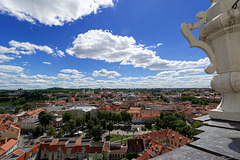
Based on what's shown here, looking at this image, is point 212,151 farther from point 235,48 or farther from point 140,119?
point 140,119

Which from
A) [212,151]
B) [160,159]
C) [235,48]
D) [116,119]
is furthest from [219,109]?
[116,119]

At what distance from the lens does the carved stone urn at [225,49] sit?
8.95ft

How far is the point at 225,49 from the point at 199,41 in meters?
0.58

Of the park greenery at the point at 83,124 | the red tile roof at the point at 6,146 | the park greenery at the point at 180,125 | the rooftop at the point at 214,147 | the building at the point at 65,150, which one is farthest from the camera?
the park greenery at the point at 83,124

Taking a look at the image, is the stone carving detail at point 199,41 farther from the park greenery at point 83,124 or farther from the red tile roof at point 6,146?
the red tile roof at point 6,146

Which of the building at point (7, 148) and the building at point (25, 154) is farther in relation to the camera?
the building at point (7, 148)

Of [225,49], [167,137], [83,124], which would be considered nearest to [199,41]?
[225,49]

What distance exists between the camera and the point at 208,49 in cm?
324

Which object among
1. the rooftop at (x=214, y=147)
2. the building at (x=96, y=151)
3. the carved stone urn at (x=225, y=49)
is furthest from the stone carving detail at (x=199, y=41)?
the building at (x=96, y=151)

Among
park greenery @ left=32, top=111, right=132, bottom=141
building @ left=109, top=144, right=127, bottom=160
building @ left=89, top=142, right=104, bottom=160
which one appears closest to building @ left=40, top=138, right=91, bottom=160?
building @ left=89, top=142, right=104, bottom=160

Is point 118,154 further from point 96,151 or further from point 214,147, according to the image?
point 214,147

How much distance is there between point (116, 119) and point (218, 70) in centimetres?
4613

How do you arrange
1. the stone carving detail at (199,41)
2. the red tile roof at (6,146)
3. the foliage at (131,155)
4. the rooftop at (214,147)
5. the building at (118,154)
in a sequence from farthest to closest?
1. the red tile roof at (6,146)
2. the building at (118,154)
3. the foliage at (131,155)
4. the stone carving detail at (199,41)
5. the rooftop at (214,147)

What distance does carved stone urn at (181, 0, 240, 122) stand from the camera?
2.73 m
